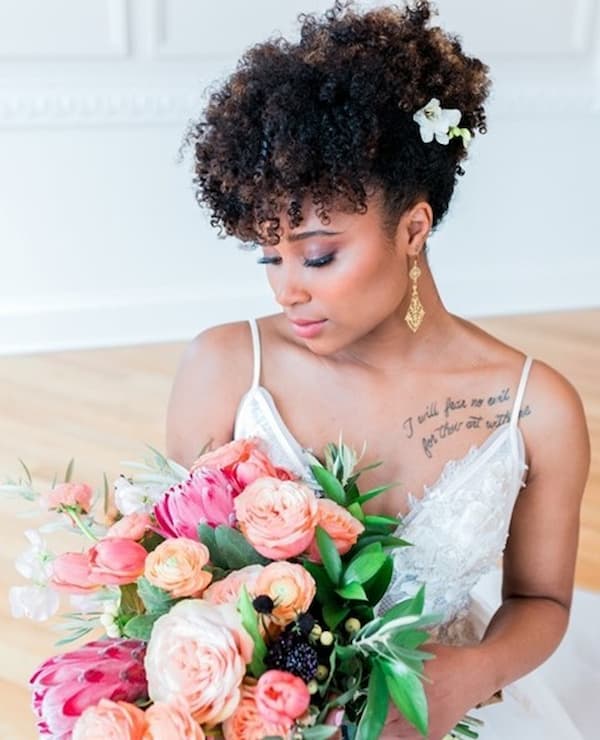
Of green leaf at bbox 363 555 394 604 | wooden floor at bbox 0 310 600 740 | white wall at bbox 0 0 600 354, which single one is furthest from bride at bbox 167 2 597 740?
white wall at bbox 0 0 600 354

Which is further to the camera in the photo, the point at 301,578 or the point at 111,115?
the point at 111,115

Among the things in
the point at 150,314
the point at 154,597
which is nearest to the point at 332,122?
the point at 154,597

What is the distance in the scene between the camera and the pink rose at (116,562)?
88cm

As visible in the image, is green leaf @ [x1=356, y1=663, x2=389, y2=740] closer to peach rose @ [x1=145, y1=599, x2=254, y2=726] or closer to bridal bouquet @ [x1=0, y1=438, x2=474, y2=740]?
bridal bouquet @ [x1=0, y1=438, x2=474, y2=740]

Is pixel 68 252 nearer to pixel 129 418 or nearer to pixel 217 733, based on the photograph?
pixel 129 418

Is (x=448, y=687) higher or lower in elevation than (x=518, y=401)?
lower

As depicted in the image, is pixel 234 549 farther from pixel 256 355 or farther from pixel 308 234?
pixel 256 355

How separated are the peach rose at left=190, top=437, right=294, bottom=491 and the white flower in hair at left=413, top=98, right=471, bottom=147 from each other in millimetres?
405

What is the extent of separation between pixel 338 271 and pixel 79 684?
0.54 m

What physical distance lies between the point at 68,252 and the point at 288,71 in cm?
267

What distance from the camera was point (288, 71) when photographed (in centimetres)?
109

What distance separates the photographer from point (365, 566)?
2.95ft

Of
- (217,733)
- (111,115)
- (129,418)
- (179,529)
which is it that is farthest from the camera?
(111,115)

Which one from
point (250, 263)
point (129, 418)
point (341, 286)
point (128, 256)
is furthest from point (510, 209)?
point (341, 286)
